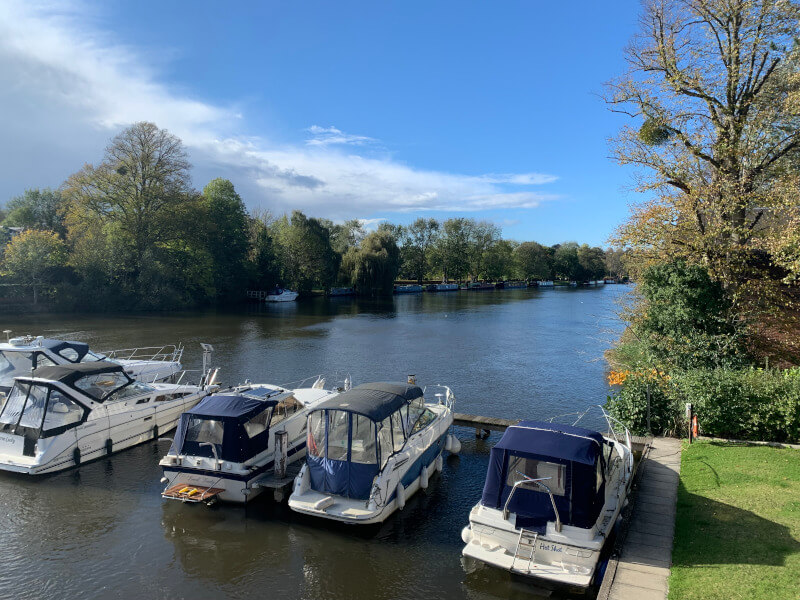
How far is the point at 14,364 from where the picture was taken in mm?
19531

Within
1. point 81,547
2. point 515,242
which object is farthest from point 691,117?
point 515,242

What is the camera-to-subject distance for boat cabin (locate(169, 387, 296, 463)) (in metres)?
13.2

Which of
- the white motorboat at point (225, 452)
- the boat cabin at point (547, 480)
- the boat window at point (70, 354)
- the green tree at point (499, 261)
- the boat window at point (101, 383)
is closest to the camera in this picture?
the boat cabin at point (547, 480)

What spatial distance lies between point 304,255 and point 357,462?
80197mm

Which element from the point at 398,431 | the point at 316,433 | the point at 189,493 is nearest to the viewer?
the point at 316,433

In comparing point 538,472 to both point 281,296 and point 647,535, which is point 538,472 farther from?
point 281,296

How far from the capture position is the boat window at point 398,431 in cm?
1316

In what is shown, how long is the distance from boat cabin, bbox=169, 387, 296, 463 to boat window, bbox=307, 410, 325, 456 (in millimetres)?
2058

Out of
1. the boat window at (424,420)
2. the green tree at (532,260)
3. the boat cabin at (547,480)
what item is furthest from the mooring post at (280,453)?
the green tree at (532,260)

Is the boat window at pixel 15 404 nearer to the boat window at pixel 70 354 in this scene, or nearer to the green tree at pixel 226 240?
the boat window at pixel 70 354

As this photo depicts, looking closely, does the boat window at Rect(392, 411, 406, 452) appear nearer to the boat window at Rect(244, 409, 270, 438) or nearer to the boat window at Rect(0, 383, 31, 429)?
the boat window at Rect(244, 409, 270, 438)

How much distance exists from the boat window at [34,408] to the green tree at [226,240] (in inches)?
2273

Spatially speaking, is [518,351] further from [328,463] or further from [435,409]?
[328,463]

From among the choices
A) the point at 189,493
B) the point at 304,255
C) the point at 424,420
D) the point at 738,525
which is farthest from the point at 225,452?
the point at 304,255
